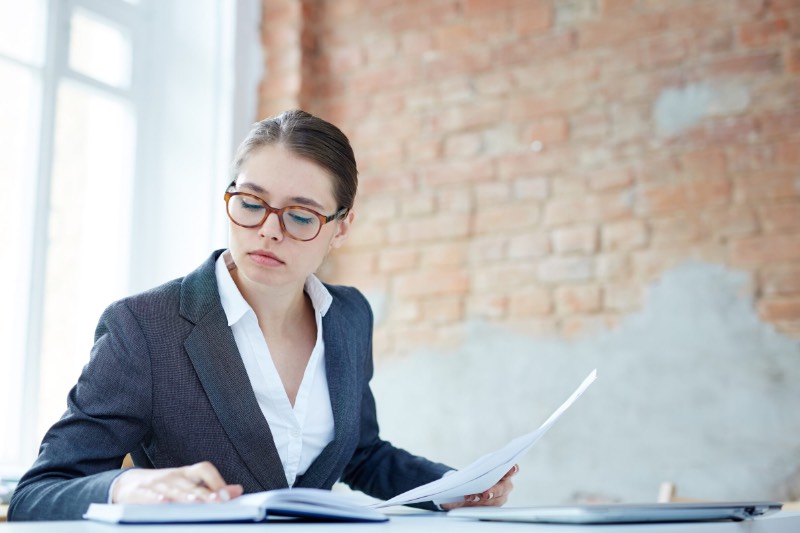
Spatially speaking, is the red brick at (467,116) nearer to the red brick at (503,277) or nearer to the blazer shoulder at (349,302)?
the red brick at (503,277)

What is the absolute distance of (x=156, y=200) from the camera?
12.1ft

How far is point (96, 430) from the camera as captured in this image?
133 centimetres

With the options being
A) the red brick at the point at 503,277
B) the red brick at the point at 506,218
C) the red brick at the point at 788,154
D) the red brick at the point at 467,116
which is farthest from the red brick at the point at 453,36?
the red brick at the point at 788,154

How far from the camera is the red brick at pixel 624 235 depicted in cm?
305

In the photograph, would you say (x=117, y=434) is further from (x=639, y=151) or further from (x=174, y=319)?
(x=639, y=151)

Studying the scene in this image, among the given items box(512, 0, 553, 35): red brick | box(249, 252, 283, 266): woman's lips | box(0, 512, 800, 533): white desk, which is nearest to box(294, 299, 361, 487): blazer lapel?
box(249, 252, 283, 266): woman's lips

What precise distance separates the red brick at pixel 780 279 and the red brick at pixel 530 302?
2.30 ft

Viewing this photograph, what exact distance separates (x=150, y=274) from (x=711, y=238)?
6.87 feet

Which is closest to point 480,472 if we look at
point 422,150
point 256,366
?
point 256,366

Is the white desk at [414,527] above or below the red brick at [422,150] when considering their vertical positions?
below

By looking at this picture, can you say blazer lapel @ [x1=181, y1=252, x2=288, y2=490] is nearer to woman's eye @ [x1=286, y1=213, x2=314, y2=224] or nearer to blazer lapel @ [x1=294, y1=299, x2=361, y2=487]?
blazer lapel @ [x1=294, y1=299, x2=361, y2=487]

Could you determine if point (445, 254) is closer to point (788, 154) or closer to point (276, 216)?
point (788, 154)

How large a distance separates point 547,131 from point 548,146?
0.18 feet

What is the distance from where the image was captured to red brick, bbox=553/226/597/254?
10.3 feet
